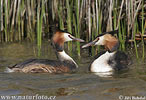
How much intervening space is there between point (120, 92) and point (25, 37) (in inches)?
198

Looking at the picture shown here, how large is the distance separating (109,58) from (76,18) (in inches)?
96.2

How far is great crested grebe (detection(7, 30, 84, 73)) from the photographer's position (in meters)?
7.26

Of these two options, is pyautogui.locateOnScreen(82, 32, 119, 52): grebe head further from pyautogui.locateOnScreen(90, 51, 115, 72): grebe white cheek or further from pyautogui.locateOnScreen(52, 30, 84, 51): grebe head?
pyautogui.locateOnScreen(52, 30, 84, 51): grebe head

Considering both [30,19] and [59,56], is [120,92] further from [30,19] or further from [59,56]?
[30,19]

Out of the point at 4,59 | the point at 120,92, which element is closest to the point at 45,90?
the point at 120,92

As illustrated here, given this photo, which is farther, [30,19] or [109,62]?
[30,19]

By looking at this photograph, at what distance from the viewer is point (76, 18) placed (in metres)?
9.91

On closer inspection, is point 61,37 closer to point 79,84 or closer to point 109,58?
point 109,58

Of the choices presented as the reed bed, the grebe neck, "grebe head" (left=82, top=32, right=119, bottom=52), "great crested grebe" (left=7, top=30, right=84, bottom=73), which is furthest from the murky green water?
the reed bed

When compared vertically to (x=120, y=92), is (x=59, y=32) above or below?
above

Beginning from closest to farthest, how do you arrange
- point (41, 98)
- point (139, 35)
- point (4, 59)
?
point (41, 98) → point (4, 59) → point (139, 35)

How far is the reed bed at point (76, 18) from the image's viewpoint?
8469 millimetres

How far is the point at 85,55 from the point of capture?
29.2 feet

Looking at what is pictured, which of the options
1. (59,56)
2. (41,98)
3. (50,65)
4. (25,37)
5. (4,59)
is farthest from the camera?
(25,37)
